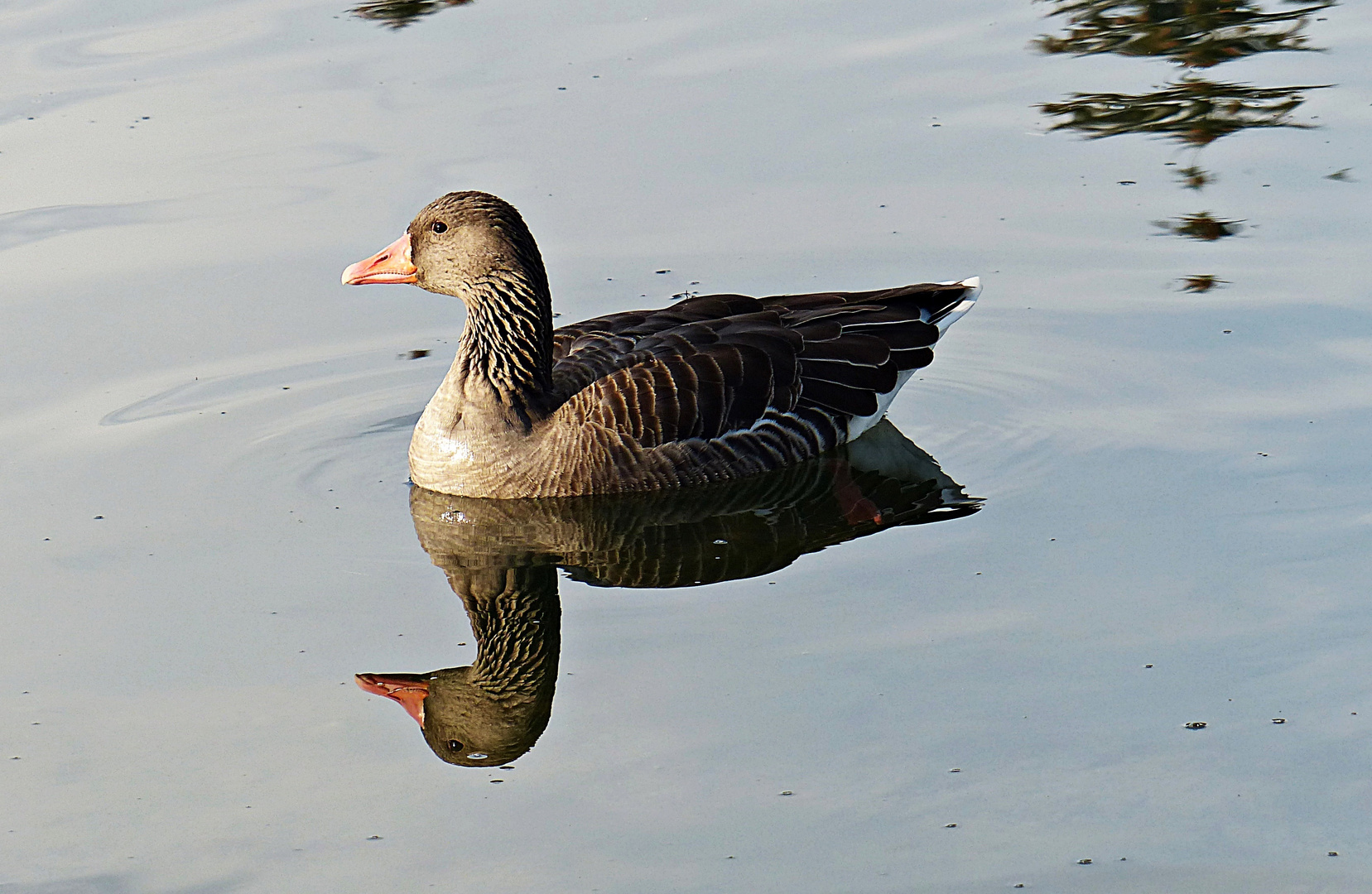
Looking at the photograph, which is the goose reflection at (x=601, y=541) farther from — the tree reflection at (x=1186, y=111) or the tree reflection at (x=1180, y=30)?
the tree reflection at (x=1180, y=30)

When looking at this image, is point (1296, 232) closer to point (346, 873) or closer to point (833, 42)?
point (833, 42)

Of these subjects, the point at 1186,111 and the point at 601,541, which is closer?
the point at 601,541

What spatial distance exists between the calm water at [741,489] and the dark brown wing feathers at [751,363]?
0.39 metres

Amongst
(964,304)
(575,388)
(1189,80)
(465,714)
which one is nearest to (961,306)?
(964,304)

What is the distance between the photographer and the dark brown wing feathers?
9906mm

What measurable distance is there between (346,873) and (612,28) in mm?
11319

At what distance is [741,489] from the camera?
1010 centimetres

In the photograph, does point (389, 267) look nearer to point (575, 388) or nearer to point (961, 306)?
point (575, 388)

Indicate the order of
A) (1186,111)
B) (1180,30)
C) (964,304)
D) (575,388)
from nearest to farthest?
(575,388) < (964,304) < (1186,111) < (1180,30)

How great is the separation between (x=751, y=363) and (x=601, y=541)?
1432 millimetres

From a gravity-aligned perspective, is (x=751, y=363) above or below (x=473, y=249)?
below

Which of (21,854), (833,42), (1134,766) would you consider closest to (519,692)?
(21,854)

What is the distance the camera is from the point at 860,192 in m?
13.2

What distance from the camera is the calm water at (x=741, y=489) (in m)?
6.81
